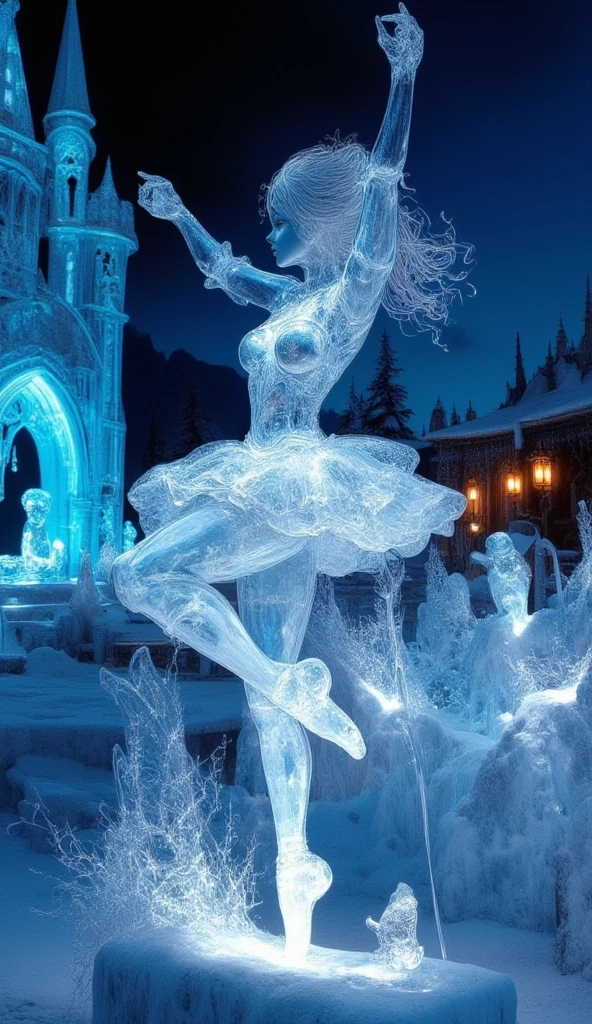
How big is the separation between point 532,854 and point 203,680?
6806 millimetres

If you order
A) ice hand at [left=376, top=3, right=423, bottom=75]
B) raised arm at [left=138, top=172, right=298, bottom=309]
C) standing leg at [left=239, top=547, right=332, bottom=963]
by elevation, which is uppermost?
ice hand at [left=376, top=3, right=423, bottom=75]

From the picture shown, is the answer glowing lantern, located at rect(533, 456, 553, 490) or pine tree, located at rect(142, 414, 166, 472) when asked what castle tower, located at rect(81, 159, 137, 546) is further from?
pine tree, located at rect(142, 414, 166, 472)

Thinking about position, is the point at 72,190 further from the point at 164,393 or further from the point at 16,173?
the point at 164,393

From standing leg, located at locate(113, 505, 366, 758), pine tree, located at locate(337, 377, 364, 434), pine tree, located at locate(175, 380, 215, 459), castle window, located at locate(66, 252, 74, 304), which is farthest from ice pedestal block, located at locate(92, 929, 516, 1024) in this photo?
pine tree, located at locate(337, 377, 364, 434)

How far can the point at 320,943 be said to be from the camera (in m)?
4.76

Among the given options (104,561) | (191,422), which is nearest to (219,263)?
(104,561)

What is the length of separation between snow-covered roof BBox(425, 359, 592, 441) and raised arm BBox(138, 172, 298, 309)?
17.7m

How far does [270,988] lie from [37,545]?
639 inches

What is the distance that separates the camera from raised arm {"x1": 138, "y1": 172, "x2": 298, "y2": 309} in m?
3.03

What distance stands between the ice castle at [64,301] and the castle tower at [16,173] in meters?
0.03

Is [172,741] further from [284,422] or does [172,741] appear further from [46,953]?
[284,422]

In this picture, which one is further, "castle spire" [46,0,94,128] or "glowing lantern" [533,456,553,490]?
"glowing lantern" [533,456,553,490]

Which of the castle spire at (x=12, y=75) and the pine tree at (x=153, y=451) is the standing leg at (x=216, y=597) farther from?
the pine tree at (x=153, y=451)

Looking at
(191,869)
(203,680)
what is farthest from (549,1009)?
(203,680)
